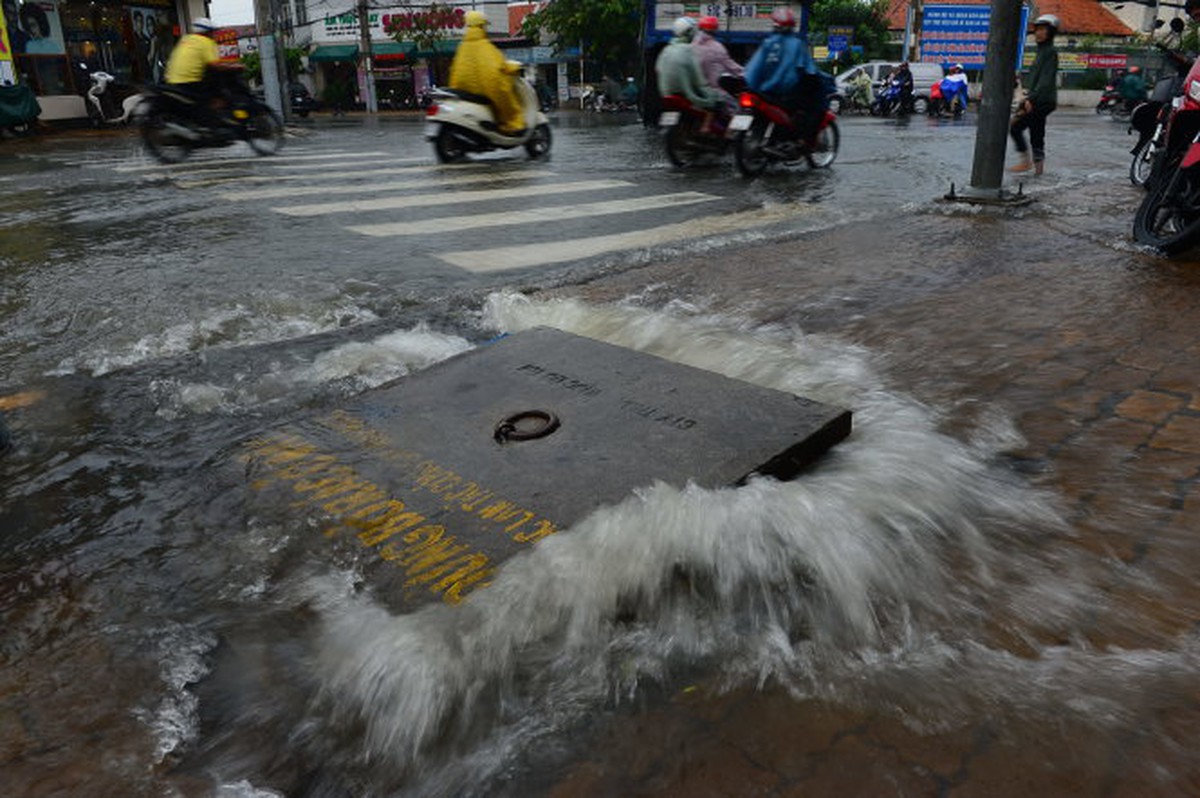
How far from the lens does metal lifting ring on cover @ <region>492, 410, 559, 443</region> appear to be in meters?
2.32

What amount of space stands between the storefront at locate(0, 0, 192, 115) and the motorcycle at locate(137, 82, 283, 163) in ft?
31.1

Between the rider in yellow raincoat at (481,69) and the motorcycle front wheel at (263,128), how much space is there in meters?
3.46

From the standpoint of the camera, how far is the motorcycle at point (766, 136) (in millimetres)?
8180

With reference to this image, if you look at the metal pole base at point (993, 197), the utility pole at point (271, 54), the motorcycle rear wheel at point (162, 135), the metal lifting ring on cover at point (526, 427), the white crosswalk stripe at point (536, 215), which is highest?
the utility pole at point (271, 54)

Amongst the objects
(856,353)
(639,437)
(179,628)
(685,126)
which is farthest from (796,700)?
(685,126)

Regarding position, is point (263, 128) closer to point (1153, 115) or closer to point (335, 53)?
point (1153, 115)

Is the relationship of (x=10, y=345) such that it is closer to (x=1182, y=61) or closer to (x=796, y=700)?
(x=796, y=700)

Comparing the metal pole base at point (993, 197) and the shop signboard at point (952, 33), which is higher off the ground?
the shop signboard at point (952, 33)

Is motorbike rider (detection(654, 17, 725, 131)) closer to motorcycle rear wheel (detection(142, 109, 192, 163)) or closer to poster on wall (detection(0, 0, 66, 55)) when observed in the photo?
motorcycle rear wheel (detection(142, 109, 192, 163))

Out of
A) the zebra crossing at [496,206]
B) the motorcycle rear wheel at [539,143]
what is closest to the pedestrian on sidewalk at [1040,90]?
the zebra crossing at [496,206]

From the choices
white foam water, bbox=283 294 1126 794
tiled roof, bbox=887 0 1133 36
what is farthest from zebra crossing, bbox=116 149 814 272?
tiled roof, bbox=887 0 1133 36

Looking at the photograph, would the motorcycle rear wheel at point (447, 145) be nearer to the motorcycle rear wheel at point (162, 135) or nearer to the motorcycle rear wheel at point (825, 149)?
the motorcycle rear wheel at point (162, 135)

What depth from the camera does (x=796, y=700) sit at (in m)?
1.43

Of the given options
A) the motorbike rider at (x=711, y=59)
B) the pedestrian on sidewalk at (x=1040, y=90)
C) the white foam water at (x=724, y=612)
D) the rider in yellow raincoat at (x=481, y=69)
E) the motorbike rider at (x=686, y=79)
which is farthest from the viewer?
the motorbike rider at (x=711, y=59)
